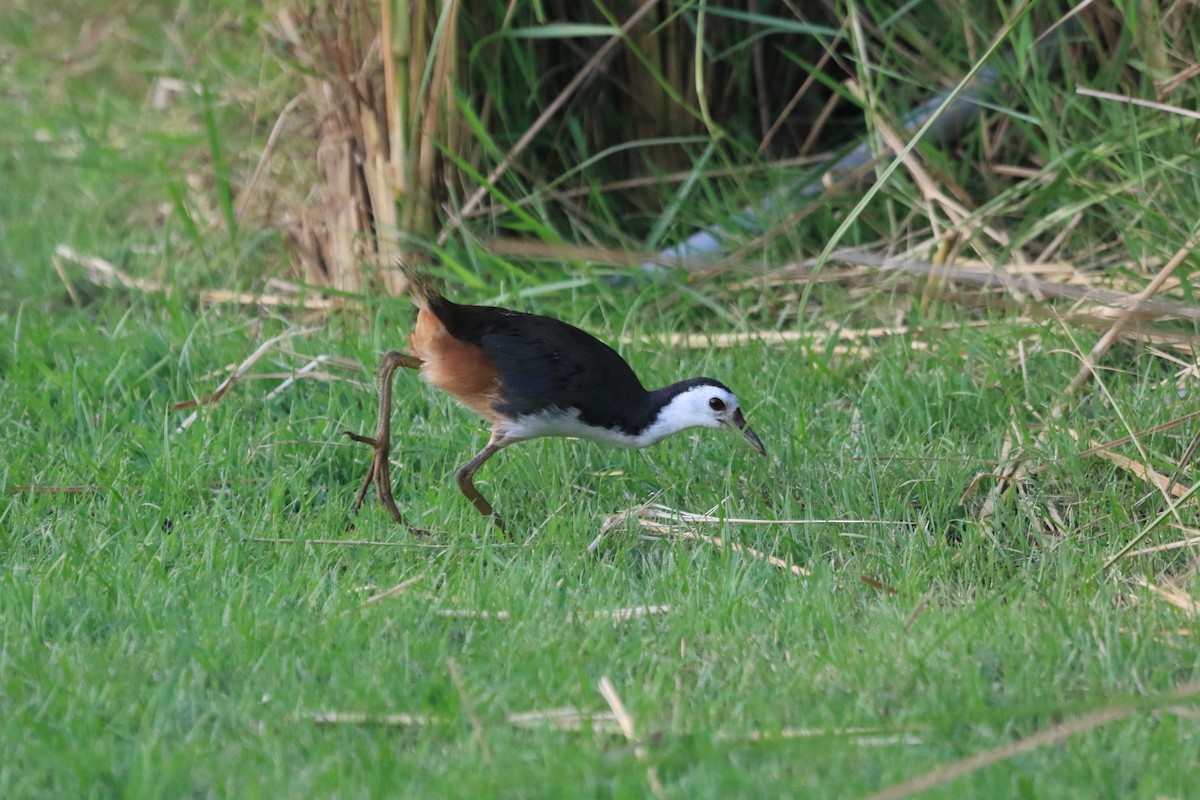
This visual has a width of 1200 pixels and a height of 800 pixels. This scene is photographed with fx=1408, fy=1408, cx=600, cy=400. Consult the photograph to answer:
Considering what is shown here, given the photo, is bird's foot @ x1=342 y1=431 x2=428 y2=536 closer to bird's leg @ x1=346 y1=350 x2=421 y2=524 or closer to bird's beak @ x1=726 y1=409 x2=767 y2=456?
bird's leg @ x1=346 y1=350 x2=421 y2=524

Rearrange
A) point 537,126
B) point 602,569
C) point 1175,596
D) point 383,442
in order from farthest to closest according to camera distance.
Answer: point 537,126 → point 383,442 → point 602,569 → point 1175,596

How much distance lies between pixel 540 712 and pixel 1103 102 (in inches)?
159

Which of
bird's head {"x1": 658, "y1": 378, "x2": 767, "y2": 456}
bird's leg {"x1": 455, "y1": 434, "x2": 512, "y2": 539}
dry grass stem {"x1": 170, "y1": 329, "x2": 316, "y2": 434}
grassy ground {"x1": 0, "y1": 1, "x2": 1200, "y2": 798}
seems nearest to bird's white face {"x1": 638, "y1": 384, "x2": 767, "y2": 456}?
bird's head {"x1": 658, "y1": 378, "x2": 767, "y2": 456}

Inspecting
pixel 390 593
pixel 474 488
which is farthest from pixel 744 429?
pixel 390 593

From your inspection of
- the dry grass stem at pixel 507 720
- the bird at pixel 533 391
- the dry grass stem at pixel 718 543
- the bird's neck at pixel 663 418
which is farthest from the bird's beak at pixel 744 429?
the dry grass stem at pixel 507 720

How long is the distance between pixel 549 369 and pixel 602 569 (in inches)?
27.1

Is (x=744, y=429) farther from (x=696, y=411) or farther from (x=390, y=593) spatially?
(x=390, y=593)

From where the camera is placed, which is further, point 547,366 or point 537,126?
point 537,126

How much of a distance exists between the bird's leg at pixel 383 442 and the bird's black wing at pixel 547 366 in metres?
0.29

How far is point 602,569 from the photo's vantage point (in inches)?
154

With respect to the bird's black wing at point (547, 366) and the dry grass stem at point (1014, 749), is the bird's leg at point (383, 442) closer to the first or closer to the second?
the bird's black wing at point (547, 366)

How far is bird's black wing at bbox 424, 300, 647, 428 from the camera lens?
4.25 meters

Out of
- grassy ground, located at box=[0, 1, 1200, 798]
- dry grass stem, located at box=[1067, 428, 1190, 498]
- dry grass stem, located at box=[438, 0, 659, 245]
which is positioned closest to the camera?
grassy ground, located at box=[0, 1, 1200, 798]

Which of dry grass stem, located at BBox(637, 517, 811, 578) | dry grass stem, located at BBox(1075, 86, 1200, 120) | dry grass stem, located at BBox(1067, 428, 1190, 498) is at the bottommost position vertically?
dry grass stem, located at BBox(637, 517, 811, 578)
